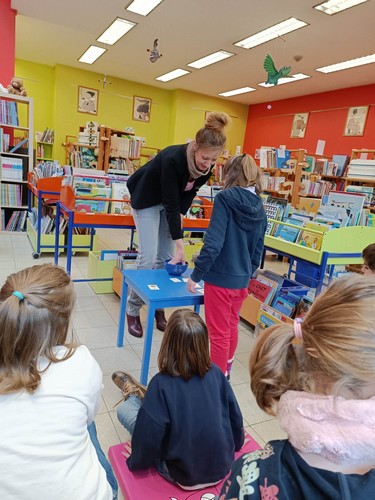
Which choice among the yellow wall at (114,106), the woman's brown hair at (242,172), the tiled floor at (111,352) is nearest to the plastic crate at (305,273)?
the tiled floor at (111,352)

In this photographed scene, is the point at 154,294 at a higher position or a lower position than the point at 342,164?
lower

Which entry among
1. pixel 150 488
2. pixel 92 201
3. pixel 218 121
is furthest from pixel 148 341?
pixel 92 201

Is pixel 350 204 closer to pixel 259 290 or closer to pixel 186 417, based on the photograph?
pixel 259 290

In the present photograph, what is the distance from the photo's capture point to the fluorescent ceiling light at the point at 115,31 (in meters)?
5.64

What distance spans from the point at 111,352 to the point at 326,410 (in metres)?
1.96

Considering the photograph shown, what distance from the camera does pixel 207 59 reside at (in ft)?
22.9

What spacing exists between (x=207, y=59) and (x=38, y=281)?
7211mm

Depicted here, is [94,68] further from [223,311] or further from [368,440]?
[368,440]

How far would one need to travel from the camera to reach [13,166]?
5.27 meters

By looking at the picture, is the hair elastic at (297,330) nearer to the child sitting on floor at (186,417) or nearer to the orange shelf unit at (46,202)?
the child sitting on floor at (186,417)

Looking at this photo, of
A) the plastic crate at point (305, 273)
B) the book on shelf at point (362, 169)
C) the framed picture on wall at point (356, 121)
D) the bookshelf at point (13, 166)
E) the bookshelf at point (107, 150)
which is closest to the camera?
the plastic crate at point (305, 273)

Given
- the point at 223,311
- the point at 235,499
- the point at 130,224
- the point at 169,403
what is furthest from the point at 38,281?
the point at 130,224

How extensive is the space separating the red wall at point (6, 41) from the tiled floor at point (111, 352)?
290 cm

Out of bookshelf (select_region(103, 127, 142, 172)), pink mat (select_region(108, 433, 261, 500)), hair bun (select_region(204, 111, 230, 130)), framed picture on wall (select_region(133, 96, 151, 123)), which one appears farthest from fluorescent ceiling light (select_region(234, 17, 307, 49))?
pink mat (select_region(108, 433, 261, 500))
